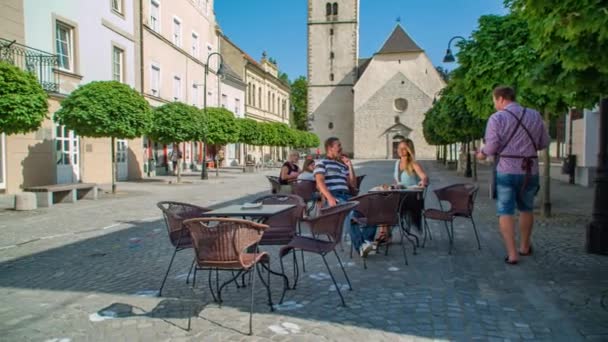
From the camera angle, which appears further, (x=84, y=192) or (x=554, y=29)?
(x=84, y=192)

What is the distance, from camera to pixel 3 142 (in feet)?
50.6

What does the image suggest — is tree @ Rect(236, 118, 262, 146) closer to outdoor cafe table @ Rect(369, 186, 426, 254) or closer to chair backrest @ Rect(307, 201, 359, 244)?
outdoor cafe table @ Rect(369, 186, 426, 254)

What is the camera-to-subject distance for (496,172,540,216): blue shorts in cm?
609

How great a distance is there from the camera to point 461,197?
23.9 ft

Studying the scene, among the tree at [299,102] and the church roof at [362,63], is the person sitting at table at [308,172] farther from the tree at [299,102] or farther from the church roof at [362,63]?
the tree at [299,102]

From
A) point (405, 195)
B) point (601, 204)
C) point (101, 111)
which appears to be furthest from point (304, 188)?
point (101, 111)

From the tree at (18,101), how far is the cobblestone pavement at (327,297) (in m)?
3.81

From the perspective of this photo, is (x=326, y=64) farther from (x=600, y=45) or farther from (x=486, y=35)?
(x=600, y=45)

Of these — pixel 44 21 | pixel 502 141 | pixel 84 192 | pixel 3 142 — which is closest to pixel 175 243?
pixel 502 141

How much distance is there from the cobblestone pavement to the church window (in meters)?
57.5

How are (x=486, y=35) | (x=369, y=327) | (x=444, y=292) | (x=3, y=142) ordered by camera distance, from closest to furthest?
(x=369, y=327) < (x=444, y=292) < (x=486, y=35) < (x=3, y=142)

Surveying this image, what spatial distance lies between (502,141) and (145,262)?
4837 mm

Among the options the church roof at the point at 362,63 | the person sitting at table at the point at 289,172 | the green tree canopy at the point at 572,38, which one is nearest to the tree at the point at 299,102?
the church roof at the point at 362,63

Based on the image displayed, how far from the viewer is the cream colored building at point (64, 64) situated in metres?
15.6
